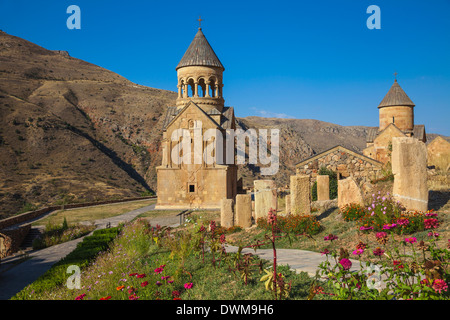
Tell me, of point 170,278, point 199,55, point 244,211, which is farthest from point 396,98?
point 170,278

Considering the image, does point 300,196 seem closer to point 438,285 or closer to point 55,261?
point 438,285

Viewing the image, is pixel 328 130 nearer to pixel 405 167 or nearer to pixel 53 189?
pixel 53 189

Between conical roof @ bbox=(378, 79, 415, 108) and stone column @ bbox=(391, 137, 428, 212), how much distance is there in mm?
22173

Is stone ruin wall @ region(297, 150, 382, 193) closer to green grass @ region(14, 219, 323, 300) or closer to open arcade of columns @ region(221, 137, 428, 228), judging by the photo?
open arcade of columns @ region(221, 137, 428, 228)

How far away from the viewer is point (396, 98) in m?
29.5

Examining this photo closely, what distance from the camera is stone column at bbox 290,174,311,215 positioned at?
40.3 ft

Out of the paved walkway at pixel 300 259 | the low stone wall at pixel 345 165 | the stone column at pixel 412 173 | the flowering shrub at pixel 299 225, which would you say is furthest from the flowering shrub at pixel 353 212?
the low stone wall at pixel 345 165

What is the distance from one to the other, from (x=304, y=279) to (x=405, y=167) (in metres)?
5.25

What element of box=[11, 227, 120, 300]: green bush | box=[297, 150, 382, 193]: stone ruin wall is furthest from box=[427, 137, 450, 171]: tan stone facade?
box=[11, 227, 120, 300]: green bush

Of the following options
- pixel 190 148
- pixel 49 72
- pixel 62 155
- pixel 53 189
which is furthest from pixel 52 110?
pixel 190 148

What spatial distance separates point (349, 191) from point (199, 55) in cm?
1862

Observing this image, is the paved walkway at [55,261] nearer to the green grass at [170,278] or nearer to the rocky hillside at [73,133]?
the green grass at [170,278]

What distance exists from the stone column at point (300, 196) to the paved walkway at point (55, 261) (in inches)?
126
